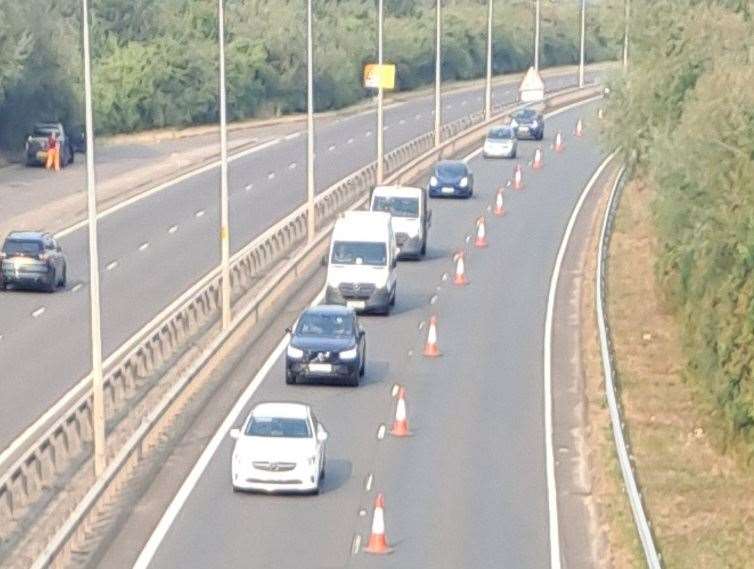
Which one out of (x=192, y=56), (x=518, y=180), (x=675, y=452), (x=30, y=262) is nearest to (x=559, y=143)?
(x=518, y=180)

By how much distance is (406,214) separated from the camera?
5616 cm

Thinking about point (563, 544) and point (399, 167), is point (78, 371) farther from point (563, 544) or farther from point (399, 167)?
point (399, 167)

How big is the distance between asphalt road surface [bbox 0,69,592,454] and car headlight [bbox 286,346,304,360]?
400 centimetres

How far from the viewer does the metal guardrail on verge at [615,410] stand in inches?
975

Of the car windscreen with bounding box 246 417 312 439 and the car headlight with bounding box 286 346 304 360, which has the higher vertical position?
the car windscreen with bounding box 246 417 312 439

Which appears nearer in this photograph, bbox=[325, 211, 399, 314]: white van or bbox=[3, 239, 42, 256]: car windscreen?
bbox=[325, 211, 399, 314]: white van

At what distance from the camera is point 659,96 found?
60.8m

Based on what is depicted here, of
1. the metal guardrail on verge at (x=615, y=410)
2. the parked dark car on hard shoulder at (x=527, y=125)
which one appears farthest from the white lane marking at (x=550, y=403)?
the parked dark car on hard shoulder at (x=527, y=125)

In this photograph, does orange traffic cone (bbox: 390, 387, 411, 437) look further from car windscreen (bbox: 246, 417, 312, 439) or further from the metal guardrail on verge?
car windscreen (bbox: 246, 417, 312, 439)

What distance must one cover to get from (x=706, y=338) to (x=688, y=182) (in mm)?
4748

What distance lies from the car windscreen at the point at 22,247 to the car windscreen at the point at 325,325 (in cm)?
1116

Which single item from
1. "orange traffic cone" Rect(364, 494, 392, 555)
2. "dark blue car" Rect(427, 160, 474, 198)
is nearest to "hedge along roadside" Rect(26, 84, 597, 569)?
"dark blue car" Rect(427, 160, 474, 198)

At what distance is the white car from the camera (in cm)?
2952

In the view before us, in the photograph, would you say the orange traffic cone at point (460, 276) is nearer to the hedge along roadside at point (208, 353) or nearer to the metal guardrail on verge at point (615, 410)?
the metal guardrail on verge at point (615, 410)
